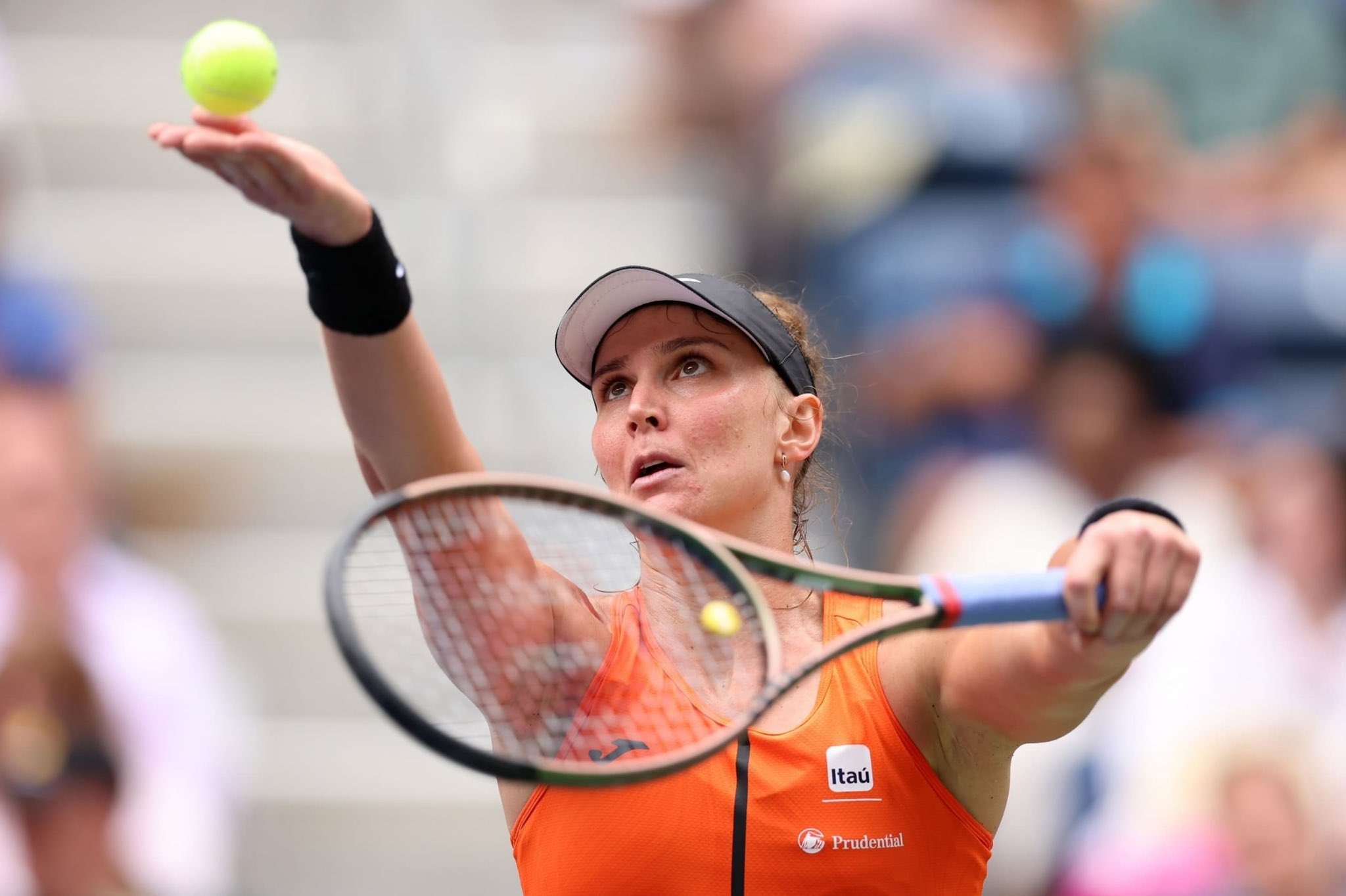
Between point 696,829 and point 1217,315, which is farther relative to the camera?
point 1217,315

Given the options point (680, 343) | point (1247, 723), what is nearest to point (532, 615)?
point (680, 343)

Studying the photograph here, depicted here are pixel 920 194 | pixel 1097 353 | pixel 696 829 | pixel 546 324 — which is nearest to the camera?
pixel 696 829

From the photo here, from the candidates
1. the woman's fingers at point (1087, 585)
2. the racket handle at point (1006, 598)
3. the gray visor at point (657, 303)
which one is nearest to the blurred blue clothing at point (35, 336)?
the gray visor at point (657, 303)

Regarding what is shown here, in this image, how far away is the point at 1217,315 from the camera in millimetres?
5492

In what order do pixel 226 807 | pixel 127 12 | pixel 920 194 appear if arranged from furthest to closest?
pixel 127 12 < pixel 920 194 < pixel 226 807

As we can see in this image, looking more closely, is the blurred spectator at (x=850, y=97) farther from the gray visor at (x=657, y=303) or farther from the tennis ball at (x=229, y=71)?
the tennis ball at (x=229, y=71)

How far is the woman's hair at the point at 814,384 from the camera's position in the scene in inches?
108

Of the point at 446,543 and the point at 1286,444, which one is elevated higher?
the point at 1286,444

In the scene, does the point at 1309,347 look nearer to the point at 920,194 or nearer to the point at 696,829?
the point at 920,194

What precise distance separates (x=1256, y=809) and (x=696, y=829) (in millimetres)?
2576

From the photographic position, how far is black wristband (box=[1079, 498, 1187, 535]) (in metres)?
2.12

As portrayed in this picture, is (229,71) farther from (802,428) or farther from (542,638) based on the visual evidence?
(802,428)

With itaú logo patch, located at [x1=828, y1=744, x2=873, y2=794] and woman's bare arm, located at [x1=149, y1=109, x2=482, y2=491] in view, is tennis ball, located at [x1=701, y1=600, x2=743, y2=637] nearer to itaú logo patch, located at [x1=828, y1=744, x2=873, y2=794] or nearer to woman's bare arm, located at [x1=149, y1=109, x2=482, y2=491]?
itaú logo patch, located at [x1=828, y1=744, x2=873, y2=794]

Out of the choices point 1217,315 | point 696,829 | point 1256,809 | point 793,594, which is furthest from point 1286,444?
point 696,829
